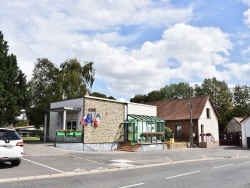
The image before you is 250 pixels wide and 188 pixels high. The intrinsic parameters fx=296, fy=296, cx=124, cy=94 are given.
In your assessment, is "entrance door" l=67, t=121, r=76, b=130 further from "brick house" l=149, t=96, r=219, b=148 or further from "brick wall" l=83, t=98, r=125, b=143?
"brick house" l=149, t=96, r=219, b=148

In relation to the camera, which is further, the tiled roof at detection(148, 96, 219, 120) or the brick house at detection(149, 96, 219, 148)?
the tiled roof at detection(148, 96, 219, 120)

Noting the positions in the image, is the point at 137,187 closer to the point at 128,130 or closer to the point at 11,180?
the point at 11,180

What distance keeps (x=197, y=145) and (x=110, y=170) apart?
89.6 ft

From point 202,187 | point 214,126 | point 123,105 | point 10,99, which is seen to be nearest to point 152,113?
point 123,105

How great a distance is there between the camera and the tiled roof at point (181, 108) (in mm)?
43500

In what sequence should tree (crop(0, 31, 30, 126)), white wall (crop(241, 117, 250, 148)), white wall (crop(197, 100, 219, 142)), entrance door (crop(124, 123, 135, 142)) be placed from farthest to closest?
1. white wall (crop(197, 100, 219, 142))
2. white wall (crop(241, 117, 250, 148))
3. entrance door (crop(124, 123, 135, 142))
4. tree (crop(0, 31, 30, 126))

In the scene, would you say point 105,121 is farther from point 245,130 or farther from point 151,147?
point 245,130

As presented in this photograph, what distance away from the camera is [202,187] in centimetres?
1008

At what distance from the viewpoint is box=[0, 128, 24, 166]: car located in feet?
42.8

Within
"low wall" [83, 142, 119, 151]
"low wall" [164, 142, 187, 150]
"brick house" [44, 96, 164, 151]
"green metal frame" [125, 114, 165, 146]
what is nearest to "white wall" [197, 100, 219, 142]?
"low wall" [164, 142, 187, 150]

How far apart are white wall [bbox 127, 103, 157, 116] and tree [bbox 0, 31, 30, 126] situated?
37.1 ft

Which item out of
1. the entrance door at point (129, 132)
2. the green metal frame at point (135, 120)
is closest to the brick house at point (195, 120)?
the green metal frame at point (135, 120)

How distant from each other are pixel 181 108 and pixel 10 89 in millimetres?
26121

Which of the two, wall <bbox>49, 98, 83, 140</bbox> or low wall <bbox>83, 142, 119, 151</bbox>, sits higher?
wall <bbox>49, 98, 83, 140</bbox>
